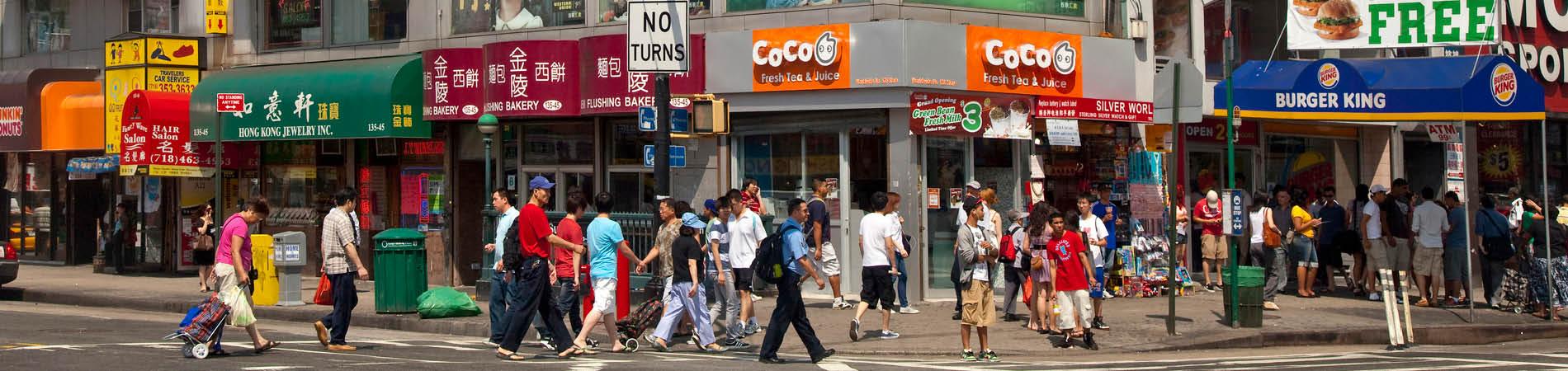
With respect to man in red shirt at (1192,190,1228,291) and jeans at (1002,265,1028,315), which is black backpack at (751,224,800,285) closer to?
jeans at (1002,265,1028,315)

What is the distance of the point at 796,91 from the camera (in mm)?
18969

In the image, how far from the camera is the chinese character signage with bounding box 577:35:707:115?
19.8m

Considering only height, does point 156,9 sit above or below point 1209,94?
above

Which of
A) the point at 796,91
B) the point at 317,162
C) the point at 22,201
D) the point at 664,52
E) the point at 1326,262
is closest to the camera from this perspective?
the point at 664,52

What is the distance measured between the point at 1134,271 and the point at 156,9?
681 inches

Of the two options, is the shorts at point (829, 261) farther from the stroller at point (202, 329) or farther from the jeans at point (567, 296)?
the stroller at point (202, 329)

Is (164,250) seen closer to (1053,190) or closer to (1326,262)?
(1053,190)

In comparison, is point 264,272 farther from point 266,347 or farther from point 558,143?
point 266,347

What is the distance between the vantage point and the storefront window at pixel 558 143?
22156 mm

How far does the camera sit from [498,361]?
41.9ft

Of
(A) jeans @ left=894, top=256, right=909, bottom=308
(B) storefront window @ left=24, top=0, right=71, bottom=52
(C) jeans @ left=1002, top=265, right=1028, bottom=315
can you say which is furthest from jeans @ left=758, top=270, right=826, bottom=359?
(B) storefront window @ left=24, top=0, right=71, bottom=52

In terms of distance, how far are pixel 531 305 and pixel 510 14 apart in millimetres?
9834

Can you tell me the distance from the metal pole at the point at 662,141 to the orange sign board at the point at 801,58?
4125mm

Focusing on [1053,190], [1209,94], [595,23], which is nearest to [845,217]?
[1053,190]
